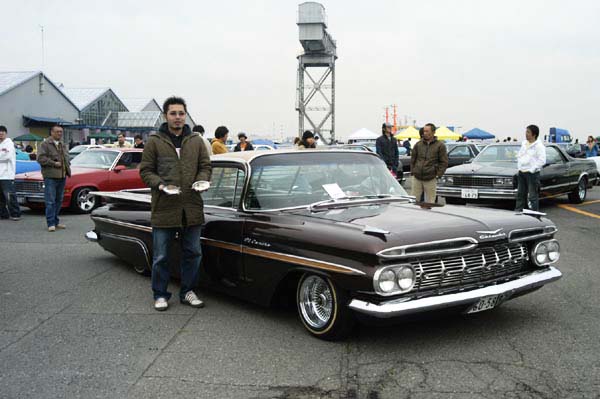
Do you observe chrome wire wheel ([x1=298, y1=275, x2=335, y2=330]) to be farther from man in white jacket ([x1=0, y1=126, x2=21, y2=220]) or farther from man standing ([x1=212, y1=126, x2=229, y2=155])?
man in white jacket ([x1=0, y1=126, x2=21, y2=220])

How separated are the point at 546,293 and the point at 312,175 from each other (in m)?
2.52

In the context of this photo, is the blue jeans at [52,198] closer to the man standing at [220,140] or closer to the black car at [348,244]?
the man standing at [220,140]

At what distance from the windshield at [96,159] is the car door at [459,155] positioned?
12133 millimetres

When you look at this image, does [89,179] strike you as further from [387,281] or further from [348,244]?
[387,281]

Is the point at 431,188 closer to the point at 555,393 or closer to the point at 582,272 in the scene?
the point at 582,272

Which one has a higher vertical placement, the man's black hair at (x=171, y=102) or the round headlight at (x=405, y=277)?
the man's black hair at (x=171, y=102)

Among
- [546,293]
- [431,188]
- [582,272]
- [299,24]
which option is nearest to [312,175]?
[546,293]

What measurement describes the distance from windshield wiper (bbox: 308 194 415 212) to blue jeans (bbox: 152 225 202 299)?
1069mm

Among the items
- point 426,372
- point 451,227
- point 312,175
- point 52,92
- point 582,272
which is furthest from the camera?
point 52,92

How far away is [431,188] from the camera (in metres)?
9.64

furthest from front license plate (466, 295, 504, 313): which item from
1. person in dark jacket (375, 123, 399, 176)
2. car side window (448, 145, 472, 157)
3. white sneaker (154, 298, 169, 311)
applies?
car side window (448, 145, 472, 157)

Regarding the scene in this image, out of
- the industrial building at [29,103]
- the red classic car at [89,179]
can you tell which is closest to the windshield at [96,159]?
the red classic car at [89,179]

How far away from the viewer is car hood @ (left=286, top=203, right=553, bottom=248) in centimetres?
396

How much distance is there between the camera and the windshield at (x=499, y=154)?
12.7 m
